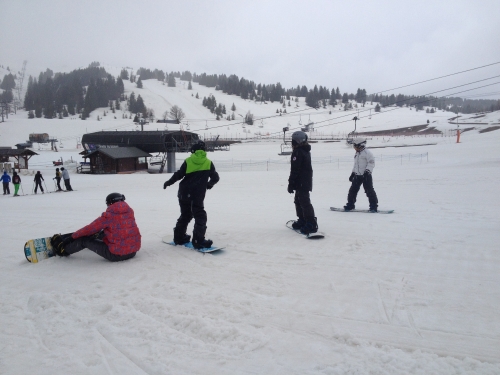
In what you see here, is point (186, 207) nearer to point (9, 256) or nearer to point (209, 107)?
point (9, 256)

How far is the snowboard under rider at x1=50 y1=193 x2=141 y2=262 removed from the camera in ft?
15.6

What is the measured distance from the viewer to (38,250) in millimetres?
5121

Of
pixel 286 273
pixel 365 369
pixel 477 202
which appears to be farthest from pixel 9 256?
pixel 477 202

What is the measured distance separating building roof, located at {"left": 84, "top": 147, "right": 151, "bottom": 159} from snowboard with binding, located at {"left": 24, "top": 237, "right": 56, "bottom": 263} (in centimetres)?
3551

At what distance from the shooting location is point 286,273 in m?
4.39

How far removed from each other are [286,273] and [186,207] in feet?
6.58

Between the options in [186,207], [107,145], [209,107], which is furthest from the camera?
[209,107]

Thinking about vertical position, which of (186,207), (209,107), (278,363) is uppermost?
(209,107)

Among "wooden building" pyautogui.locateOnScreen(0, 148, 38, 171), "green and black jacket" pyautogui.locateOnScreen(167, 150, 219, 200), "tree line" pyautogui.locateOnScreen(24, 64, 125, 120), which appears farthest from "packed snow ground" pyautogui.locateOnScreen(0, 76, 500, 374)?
"tree line" pyautogui.locateOnScreen(24, 64, 125, 120)

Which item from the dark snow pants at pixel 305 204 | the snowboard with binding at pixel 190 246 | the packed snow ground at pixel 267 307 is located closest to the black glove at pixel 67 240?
the packed snow ground at pixel 267 307

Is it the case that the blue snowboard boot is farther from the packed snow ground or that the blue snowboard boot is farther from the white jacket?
the white jacket

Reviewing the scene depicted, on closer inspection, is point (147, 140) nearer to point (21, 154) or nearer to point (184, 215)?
point (21, 154)

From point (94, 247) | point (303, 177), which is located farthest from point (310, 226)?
point (94, 247)

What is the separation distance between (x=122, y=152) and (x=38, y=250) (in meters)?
38.2
